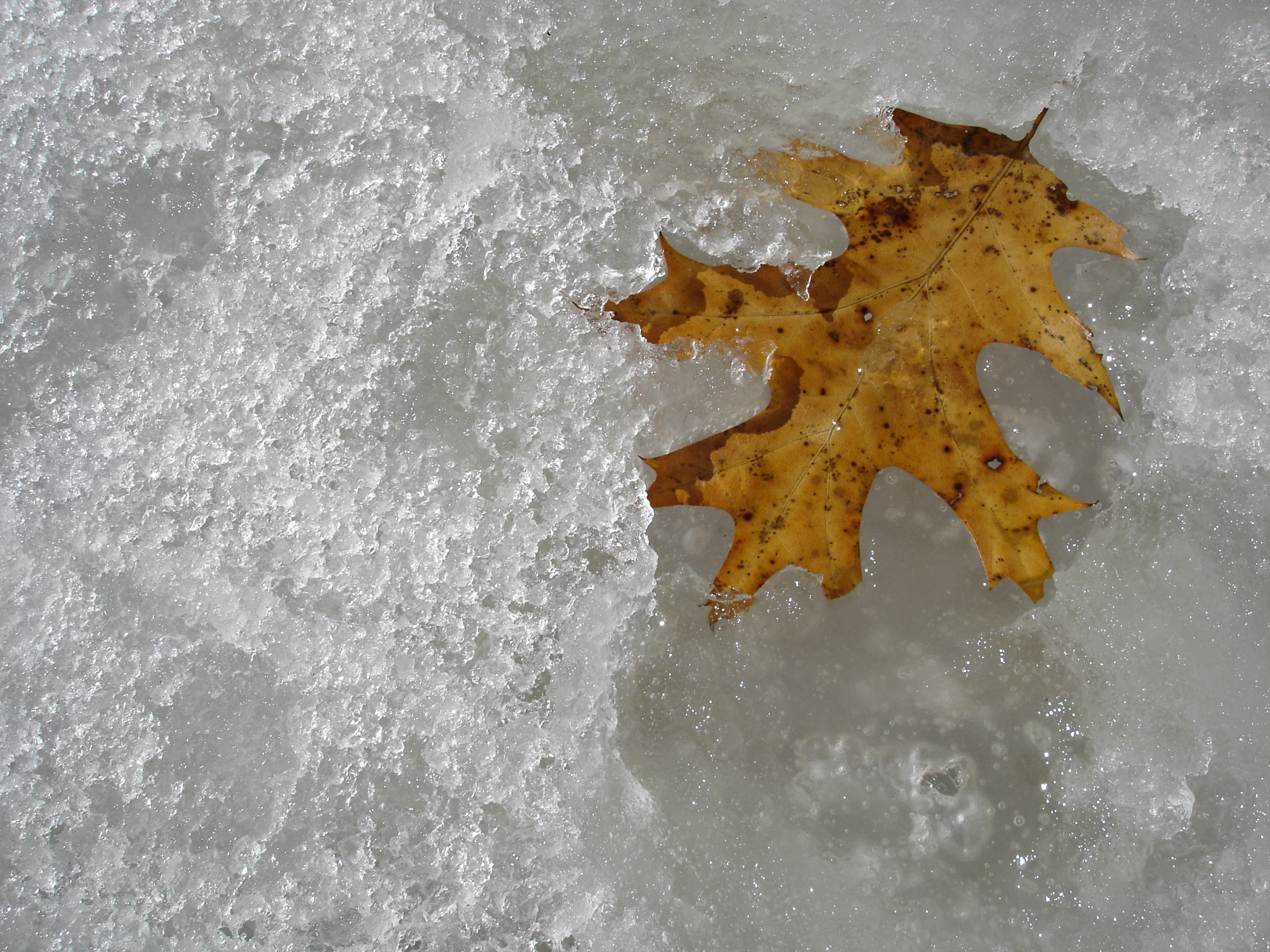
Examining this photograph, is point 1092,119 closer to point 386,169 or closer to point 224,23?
point 386,169

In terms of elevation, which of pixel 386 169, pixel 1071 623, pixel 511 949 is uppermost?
pixel 386 169

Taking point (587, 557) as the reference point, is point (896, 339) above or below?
above

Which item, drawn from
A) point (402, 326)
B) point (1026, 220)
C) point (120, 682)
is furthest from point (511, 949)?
point (1026, 220)
